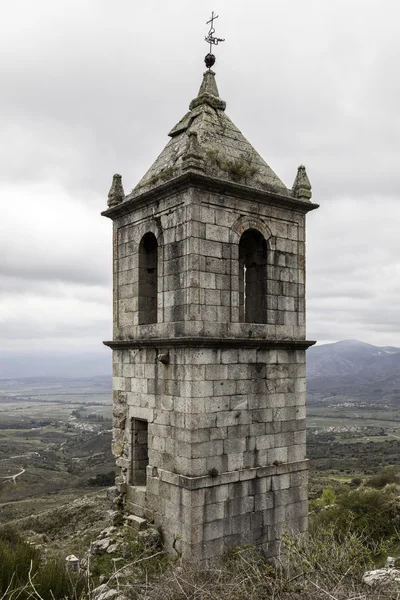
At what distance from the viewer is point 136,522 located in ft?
29.8

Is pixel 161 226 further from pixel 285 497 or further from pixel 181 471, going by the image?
pixel 285 497

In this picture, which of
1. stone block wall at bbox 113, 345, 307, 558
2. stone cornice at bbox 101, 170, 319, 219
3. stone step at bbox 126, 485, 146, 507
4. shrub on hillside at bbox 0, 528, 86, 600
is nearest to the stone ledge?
stone block wall at bbox 113, 345, 307, 558

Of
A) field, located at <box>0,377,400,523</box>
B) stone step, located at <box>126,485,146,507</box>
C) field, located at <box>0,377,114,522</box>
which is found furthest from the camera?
field, located at <box>0,377,400,523</box>

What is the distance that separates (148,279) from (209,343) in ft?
7.64

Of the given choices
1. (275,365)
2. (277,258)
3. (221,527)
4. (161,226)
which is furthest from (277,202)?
(221,527)

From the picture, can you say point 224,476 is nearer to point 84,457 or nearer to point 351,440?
point 84,457

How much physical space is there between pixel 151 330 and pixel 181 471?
2.43 metres

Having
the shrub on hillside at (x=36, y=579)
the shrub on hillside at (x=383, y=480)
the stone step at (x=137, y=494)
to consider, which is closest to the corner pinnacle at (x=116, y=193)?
the stone step at (x=137, y=494)

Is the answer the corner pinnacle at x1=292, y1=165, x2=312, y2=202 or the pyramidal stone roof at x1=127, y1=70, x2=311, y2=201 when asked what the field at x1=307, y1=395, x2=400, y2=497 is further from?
the pyramidal stone roof at x1=127, y1=70, x2=311, y2=201

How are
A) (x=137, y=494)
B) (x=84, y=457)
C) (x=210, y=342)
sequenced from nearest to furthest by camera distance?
(x=210, y=342), (x=137, y=494), (x=84, y=457)

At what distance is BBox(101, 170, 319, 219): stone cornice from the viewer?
8.50m

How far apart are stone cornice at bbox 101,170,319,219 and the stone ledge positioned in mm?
4586

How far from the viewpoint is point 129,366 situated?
32.4ft

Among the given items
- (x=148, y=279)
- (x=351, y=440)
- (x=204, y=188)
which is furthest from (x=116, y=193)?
(x=351, y=440)
